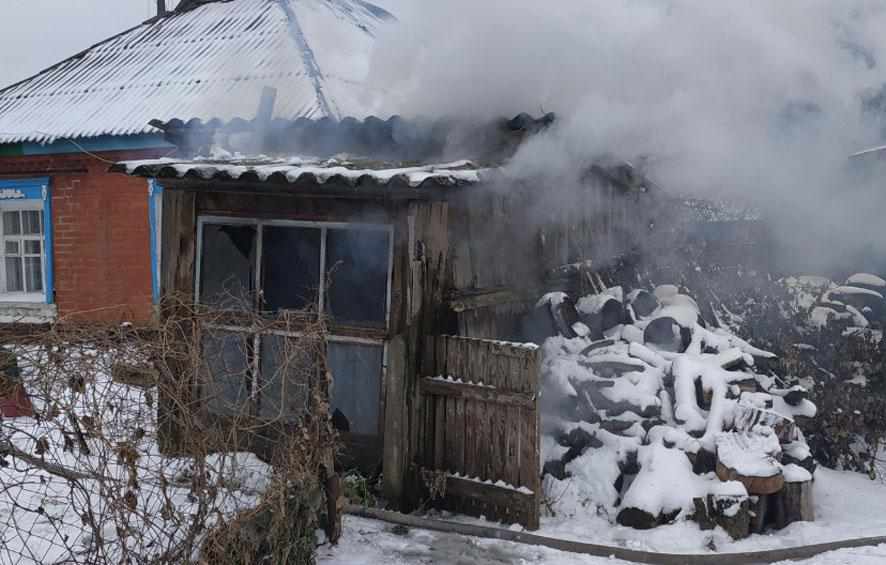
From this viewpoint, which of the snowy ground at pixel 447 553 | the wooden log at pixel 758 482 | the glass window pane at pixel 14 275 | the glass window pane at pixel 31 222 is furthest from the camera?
the glass window pane at pixel 14 275

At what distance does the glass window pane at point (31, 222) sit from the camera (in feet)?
41.7

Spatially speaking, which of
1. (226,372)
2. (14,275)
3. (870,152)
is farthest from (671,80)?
(14,275)

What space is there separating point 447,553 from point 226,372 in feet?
6.98

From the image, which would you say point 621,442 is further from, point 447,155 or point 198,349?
point 198,349

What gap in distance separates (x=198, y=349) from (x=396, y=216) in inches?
93.7

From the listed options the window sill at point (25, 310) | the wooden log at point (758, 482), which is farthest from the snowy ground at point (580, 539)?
the window sill at point (25, 310)

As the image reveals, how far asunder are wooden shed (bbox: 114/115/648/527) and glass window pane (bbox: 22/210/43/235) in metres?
7.41

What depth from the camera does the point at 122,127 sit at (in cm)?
1121

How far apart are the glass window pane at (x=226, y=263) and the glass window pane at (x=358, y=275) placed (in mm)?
809

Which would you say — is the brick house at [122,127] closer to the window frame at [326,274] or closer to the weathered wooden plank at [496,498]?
the window frame at [326,274]

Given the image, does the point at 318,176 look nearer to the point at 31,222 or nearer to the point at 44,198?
the point at 44,198

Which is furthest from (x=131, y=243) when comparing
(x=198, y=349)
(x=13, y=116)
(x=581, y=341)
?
(x=198, y=349)

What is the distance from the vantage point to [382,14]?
16.4m

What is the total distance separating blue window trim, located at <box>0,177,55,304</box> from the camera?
12273 millimetres
